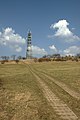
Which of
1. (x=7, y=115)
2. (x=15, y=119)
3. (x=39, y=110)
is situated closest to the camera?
(x=15, y=119)

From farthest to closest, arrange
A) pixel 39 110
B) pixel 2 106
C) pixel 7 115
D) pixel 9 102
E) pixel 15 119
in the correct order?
pixel 9 102 → pixel 2 106 → pixel 39 110 → pixel 7 115 → pixel 15 119

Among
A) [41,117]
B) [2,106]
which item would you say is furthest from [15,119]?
[2,106]

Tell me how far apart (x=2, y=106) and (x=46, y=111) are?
2.95 meters

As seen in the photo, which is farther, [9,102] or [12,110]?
[9,102]

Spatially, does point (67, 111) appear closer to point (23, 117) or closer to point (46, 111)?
point (46, 111)

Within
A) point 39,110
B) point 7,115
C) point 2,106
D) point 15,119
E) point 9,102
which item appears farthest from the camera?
point 9,102

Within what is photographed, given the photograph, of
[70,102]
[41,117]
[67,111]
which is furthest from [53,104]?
[41,117]

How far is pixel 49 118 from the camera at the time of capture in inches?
440

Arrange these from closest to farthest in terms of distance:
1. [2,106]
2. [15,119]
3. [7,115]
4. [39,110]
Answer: [15,119] → [7,115] → [39,110] → [2,106]

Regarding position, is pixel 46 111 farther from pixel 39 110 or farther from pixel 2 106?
pixel 2 106

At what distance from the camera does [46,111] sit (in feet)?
41.7

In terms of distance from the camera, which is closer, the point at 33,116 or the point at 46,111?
the point at 33,116

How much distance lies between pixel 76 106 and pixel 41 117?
3.06 m

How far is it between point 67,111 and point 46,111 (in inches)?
41.8
